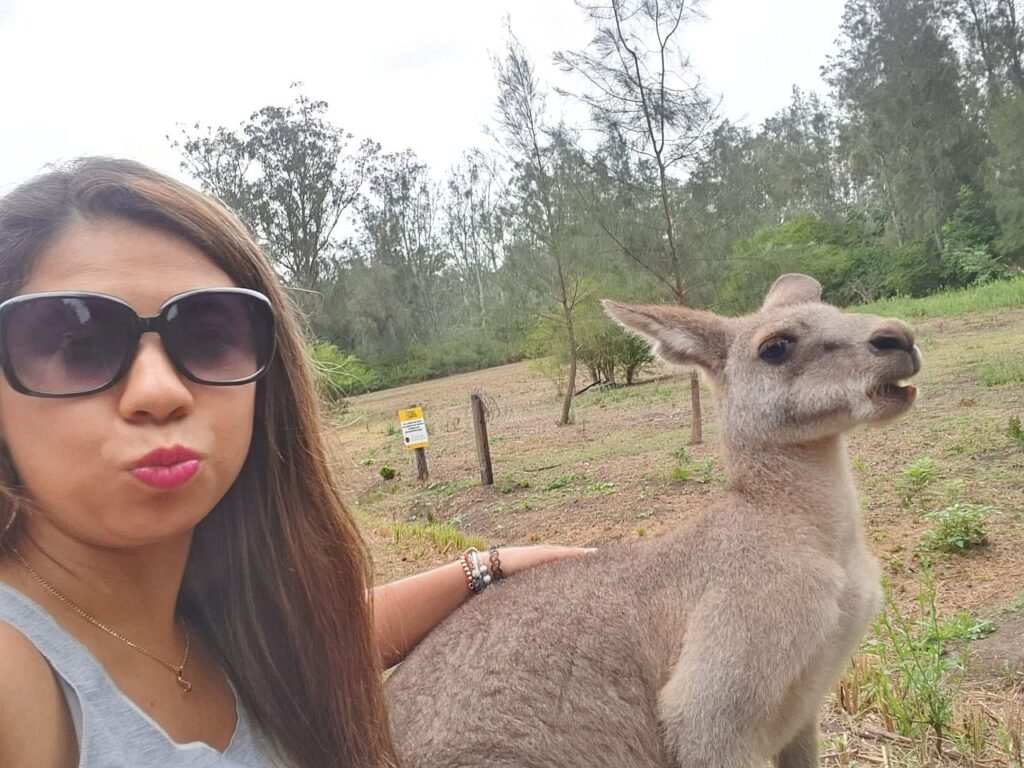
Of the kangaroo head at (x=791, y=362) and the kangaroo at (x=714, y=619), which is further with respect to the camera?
the kangaroo head at (x=791, y=362)

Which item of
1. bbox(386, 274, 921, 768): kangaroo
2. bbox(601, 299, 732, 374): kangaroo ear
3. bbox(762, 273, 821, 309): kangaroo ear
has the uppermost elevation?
bbox(762, 273, 821, 309): kangaroo ear

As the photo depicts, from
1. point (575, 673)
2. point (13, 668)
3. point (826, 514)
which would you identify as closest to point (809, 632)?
point (826, 514)

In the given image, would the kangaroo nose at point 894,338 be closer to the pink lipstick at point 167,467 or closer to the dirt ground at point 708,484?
the dirt ground at point 708,484

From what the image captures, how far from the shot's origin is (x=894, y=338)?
7.88 feet

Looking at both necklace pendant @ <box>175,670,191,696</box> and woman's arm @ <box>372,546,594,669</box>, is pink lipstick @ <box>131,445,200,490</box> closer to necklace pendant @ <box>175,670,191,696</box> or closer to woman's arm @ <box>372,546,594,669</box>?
necklace pendant @ <box>175,670,191,696</box>

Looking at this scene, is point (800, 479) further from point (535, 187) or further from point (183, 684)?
point (535, 187)

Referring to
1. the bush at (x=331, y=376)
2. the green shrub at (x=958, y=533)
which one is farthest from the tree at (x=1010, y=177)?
the bush at (x=331, y=376)

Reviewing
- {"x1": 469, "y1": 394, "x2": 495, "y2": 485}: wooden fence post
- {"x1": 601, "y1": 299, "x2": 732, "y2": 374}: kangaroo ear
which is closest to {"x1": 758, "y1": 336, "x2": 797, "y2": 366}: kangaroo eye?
{"x1": 601, "y1": 299, "x2": 732, "y2": 374}: kangaroo ear

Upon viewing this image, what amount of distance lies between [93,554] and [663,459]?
8.70 meters

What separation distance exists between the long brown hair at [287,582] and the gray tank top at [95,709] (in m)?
0.31

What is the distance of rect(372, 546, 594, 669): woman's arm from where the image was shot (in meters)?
2.38

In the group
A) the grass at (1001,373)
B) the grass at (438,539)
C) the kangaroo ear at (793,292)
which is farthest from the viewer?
the grass at (1001,373)

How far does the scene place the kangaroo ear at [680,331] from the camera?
2621mm

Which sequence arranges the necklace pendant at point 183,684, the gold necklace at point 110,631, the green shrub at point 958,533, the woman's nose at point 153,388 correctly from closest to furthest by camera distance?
the woman's nose at point 153,388 → the gold necklace at point 110,631 → the necklace pendant at point 183,684 → the green shrub at point 958,533
